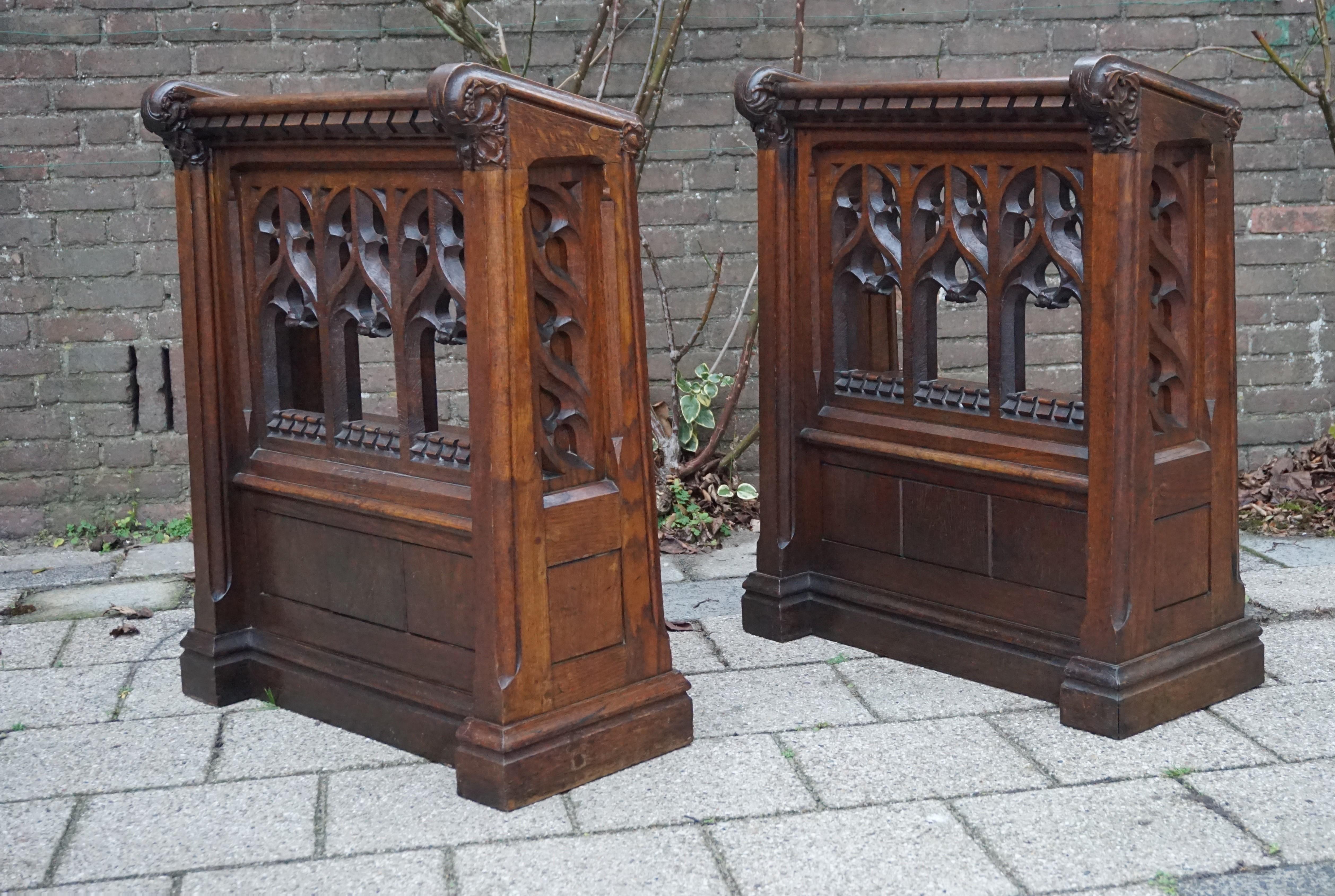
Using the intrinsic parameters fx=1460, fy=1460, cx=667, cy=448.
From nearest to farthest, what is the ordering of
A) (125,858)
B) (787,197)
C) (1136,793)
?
(125,858)
(1136,793)
(787,197)

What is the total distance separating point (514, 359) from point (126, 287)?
8.87 ft

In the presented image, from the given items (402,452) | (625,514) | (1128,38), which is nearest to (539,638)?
(625,514)

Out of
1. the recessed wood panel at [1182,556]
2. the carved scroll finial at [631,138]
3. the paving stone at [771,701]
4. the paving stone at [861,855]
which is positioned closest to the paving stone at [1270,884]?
the paving stone at [861,855]

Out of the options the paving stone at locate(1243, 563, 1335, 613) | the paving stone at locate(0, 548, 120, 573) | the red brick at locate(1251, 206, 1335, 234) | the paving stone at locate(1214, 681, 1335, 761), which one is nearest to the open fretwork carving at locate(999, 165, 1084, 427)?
the paving stone at locate(1214, 681, 1335, 761)

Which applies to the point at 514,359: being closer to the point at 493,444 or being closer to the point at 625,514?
the point at 493,444

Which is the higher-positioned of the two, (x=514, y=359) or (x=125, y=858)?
(x=514, y=359)

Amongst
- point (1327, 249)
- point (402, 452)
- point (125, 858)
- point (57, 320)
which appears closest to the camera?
point (125, 858)

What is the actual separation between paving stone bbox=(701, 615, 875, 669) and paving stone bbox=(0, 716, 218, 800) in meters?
1.29

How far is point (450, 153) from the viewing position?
9.18ft

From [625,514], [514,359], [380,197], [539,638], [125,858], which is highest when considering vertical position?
[380,197]

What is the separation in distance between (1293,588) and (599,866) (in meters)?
2.51

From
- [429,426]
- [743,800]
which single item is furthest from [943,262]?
[743,800]

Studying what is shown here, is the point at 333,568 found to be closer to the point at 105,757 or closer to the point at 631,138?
the point at 105,757

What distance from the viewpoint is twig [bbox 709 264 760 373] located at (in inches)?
202
